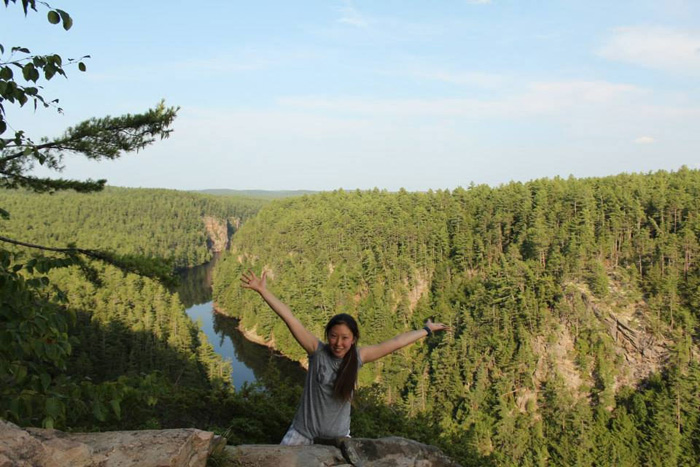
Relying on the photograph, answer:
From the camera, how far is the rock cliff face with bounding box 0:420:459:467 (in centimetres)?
399

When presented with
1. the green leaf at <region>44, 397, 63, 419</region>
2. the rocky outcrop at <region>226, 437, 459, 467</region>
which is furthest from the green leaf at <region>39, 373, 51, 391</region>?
the rocky outcrop at <region>226, 437, 459, 467</region>

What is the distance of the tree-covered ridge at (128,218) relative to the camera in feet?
384

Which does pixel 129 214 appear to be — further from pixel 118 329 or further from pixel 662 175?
pixel 662 175

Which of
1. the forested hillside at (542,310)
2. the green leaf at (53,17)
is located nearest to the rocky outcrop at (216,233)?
the forested hillside at (542,310)

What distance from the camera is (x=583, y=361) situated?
48406 mm

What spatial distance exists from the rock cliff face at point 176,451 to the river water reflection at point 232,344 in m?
34.1

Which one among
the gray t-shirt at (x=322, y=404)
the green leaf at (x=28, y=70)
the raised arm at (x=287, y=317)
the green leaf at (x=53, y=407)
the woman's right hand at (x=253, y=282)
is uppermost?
the green leaf at (x=28, y=70)

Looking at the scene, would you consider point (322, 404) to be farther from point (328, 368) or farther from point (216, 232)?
point (216, 232)

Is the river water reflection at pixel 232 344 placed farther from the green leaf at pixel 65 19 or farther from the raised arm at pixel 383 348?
the green leaf at pixel 65 19

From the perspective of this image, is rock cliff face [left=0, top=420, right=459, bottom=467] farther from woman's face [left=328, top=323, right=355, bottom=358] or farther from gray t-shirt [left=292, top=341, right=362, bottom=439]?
woman's face [left=328, top=323, right=355, bottom=358]

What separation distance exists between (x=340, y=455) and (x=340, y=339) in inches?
52.5

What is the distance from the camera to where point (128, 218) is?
15212 cm

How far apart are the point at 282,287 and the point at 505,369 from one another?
4514 centimetres

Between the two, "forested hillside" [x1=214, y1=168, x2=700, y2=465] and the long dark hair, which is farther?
"forested hillside" [x1=214, y1=168, x2=700, y2=465]
